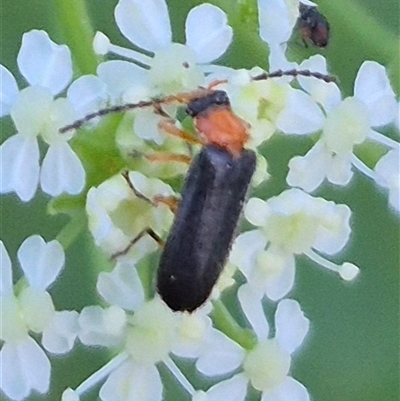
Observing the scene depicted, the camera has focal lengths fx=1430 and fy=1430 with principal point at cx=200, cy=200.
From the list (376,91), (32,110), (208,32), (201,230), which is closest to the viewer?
(201,230)

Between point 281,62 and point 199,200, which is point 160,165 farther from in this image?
point 281,62

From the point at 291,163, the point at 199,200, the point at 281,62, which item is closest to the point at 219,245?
the point at 199,200

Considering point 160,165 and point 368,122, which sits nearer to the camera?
point 160,165

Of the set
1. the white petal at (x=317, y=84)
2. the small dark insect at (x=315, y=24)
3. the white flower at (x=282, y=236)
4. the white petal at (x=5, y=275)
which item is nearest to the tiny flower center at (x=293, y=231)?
the white flower at (x=282, y=236)

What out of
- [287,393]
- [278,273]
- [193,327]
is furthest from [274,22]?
[287,393]

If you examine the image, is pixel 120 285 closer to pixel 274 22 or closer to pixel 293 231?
pixel 293 231

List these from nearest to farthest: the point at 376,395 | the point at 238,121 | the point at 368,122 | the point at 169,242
→ the point at 169,242, the point at 238,121, the point at 368,122, the point at 376,395
